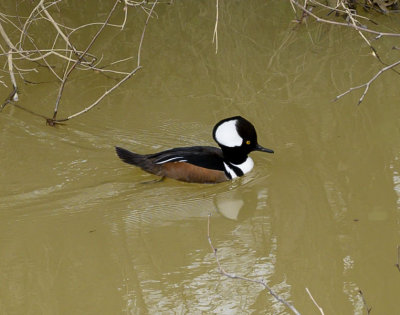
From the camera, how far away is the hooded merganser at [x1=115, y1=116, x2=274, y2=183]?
7.09 m

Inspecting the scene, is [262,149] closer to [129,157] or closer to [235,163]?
[235,163]

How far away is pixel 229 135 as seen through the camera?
721cm

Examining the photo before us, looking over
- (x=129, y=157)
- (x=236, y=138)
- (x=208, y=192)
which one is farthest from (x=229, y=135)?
(x=129, y=157)

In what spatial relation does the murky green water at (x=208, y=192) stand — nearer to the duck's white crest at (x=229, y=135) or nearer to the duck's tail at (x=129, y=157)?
the duck's tail at (x=129, y=157)

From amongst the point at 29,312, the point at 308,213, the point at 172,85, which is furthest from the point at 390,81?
the point at 29,312

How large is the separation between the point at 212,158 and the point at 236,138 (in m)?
0.33

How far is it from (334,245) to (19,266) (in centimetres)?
251

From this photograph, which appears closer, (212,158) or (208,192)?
(208,192)

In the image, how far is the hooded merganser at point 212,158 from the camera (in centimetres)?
709

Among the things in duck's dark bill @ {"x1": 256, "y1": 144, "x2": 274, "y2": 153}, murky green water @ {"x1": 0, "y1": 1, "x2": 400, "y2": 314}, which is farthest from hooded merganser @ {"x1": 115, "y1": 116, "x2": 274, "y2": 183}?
murky green water @ {"x1": 0, "y1": 1, "x2": 400, "y2": 314}

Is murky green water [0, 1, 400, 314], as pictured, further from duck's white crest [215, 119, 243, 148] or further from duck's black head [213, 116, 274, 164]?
duck's white crest [215, 119, 243, 148]

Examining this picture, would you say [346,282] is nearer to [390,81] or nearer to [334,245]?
[334,245]

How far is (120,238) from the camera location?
593cm

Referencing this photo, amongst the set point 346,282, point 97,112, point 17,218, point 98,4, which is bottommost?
point 346,282
